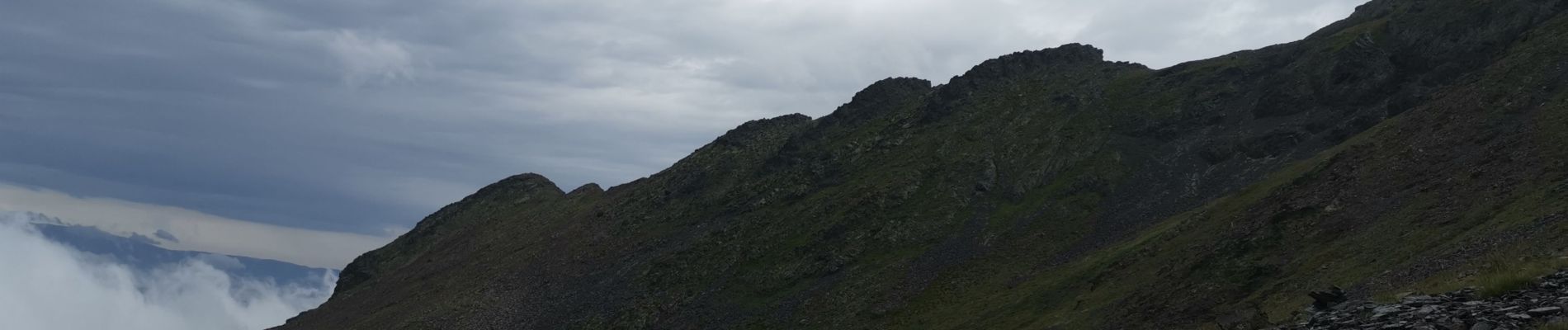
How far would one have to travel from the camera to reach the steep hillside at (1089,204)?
55656 mm

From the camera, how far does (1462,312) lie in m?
A: 21.9

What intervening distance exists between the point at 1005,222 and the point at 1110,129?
1033 inches

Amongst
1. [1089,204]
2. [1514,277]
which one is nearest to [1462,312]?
[1514,277]

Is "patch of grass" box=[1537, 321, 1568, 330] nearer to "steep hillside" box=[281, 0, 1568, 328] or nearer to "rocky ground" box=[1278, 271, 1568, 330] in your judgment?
"rocky ground" box=[1278, 271, 1568, 330]

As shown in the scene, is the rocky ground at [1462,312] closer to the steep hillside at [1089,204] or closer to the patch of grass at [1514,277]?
the patch of grass at [1514,277]

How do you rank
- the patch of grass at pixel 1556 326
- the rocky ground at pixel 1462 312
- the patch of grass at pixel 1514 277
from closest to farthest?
the patch of grass at pixel 1556 326 → the rocky ground at pixel 1462 312 → the patch of grass at pixel 1514 277

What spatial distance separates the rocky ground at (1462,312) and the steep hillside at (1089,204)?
4714 mm

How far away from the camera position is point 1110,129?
115 m

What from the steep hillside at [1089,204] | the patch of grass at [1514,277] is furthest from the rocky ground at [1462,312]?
the steep hillside at [1089,204]

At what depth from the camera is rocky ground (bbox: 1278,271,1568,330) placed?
20219 millimetres

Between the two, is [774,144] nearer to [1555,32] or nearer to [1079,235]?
[1079,235]

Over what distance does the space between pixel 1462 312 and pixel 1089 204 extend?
76396mm


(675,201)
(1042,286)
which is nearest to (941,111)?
(675,201)

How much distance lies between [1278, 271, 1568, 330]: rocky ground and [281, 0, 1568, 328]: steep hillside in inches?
186
